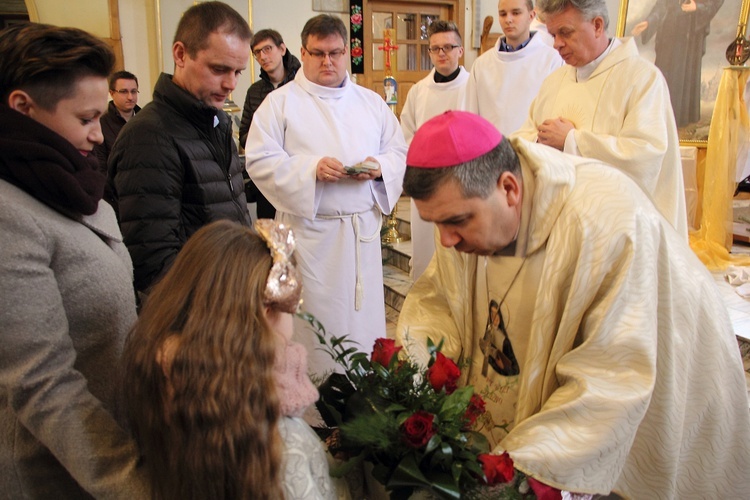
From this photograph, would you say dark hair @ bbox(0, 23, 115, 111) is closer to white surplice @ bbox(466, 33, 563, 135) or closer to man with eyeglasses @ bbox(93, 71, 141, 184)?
man with eyeglasses @ bbox(93, 71, 141, 184)

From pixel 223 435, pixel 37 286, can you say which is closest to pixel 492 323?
pixel 223 435

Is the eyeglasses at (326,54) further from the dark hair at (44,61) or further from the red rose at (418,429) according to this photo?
the red rose at (418,429)

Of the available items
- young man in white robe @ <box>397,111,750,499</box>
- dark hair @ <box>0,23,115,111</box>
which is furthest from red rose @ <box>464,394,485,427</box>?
dark hair @ <box>0,23,115,111</box>

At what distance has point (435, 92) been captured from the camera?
519 cm

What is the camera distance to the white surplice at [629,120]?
2.91 m

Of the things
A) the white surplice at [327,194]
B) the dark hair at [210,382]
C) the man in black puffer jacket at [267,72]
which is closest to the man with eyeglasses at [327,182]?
the white surplice at [327,194]

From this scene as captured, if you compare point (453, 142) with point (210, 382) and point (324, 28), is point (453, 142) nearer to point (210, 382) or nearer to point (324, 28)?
point (210, 382)

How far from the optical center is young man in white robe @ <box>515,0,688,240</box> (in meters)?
2.91

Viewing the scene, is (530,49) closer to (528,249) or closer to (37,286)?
(528,249)

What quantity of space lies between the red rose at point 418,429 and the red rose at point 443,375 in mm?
174

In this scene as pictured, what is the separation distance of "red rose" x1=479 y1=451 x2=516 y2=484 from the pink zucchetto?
27.9 inches

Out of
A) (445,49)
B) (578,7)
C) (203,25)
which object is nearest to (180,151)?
(203,25)

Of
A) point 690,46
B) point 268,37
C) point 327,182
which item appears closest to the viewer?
point 327,182

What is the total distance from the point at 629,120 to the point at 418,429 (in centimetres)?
241
